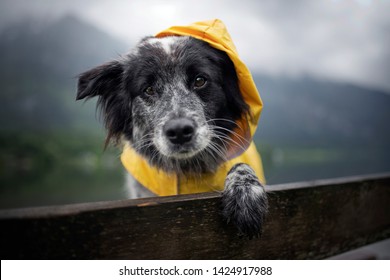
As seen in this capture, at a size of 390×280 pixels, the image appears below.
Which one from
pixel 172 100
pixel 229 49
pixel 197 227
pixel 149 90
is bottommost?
pixel 197 227

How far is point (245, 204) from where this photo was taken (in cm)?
206

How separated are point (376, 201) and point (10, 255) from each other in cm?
271

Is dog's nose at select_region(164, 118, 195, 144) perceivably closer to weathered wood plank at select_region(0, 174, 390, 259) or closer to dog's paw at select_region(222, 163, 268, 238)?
dog's paw at select_region(222, 163, 268, 238)

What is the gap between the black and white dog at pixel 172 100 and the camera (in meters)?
2.98

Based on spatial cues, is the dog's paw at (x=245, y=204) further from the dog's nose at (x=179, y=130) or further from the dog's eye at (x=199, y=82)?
the dog's eye at (x=199, y=82)

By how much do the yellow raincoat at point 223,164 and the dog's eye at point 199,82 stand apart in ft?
1.09

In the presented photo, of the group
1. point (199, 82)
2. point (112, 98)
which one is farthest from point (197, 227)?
point (112, 98)

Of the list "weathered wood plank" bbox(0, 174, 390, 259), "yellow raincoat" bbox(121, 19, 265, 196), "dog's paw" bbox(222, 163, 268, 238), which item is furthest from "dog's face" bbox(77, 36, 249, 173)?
"weathered wood plank" bbox(0, 174, 390, 259)

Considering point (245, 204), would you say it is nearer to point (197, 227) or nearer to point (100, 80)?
point (197, 227)

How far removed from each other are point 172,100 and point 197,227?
5.55 feet

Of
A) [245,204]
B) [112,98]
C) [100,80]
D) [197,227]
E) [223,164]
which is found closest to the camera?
[197,227]

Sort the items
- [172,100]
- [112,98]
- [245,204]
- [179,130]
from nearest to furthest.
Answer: [245,204], [179,130], [172,100], [112,98]

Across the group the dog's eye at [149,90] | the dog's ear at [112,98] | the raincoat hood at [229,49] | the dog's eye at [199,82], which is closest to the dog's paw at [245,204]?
the raincoat hood at [229,49]
